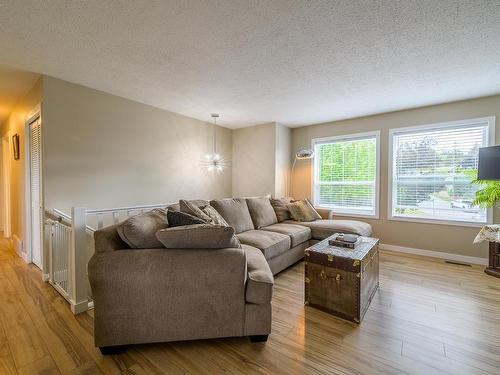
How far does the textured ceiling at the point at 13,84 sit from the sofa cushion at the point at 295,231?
138 inches

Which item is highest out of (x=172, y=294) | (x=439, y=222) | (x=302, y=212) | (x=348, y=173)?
(x=348, y=173)

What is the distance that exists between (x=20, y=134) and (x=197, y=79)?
293 cm

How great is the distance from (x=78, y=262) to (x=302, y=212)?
3102 millimetres

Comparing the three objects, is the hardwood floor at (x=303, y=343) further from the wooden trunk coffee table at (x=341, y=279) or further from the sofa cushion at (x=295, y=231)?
the sofa cushion at (x=295, y=231)

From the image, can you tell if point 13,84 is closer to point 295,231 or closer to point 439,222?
point 295,231

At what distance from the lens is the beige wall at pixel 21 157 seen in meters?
2.99

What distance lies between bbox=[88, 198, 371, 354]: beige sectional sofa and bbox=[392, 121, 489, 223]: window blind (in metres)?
3.42

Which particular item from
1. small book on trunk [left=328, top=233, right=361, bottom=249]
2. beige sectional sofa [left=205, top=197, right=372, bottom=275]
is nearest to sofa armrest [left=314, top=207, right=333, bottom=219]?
beige sectional sofa [left=205, top=197, right=372, bottom=275]

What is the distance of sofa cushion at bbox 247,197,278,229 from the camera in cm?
357

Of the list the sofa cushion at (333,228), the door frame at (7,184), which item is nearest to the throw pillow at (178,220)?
the sofa cushion at (333,228)

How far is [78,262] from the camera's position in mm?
2127

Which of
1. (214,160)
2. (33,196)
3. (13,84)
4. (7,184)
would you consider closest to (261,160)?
(214,160)

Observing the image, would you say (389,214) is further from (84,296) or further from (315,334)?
(84,296)

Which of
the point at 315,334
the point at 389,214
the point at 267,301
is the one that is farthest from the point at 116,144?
the point at 389,214
